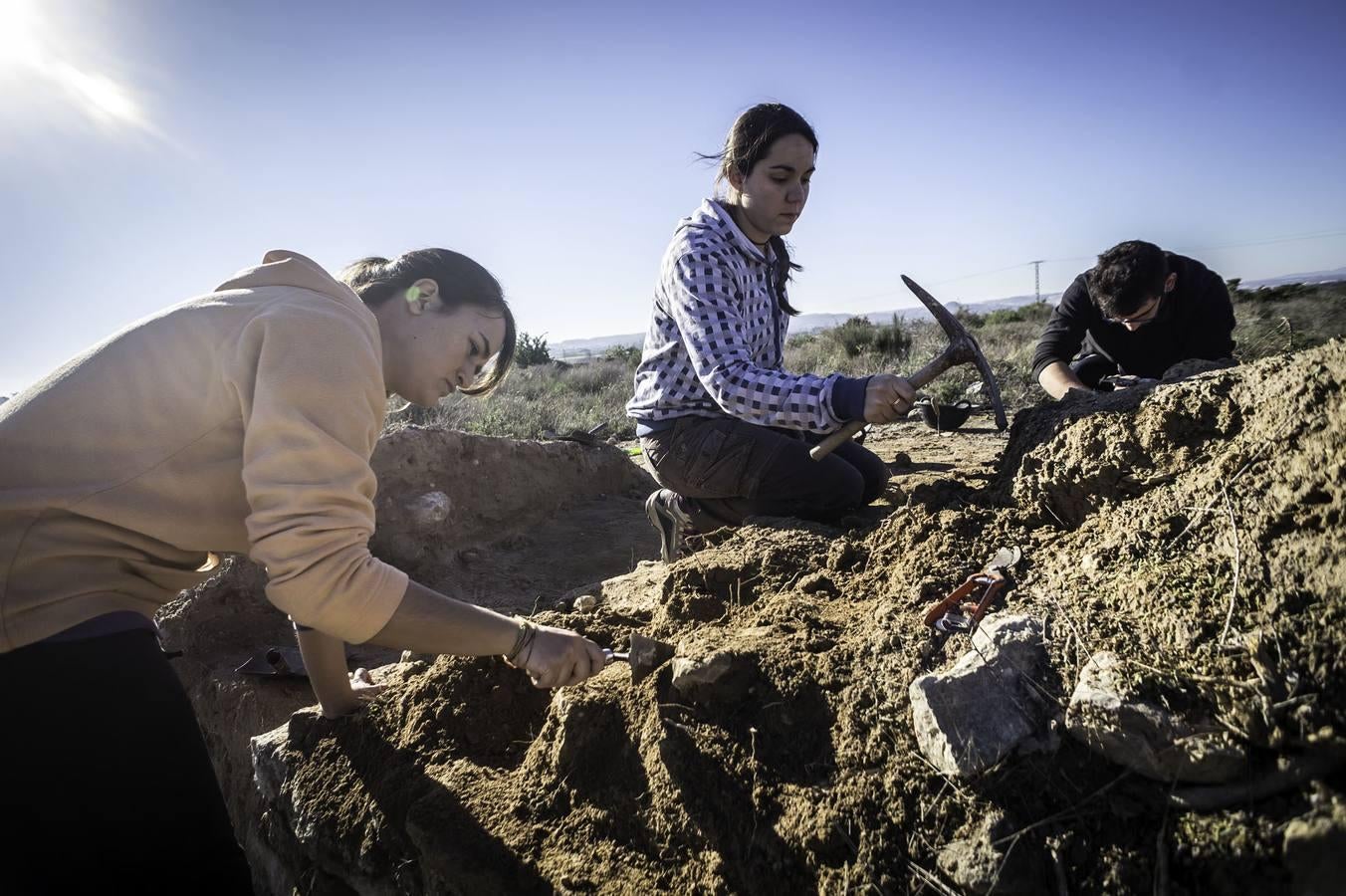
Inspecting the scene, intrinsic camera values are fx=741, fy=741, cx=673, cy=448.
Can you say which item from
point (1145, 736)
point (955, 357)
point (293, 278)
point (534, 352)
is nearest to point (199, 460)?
point (293, 278)

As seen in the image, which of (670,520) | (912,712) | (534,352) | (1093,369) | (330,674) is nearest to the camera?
(912,712)

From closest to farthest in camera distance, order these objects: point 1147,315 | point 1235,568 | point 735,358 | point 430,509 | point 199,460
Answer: point 1235,568 → point 199,460 → point 735,358 → point 1147,315 → point 430,509

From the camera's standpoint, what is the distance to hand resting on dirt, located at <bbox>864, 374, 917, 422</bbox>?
231 cm

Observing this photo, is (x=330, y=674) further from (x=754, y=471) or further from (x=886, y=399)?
(x=886, y=399)

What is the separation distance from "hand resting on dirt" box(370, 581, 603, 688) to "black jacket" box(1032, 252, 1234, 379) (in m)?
3.16

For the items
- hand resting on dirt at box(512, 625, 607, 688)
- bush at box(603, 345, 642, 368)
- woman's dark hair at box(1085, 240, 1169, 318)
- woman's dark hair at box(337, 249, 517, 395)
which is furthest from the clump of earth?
bush at box(603, 345, 642, 368)

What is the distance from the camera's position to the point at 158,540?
162 centimetres

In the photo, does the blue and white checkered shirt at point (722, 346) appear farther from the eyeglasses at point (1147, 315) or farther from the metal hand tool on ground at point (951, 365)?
the eyeglasses at point (1147, 315)

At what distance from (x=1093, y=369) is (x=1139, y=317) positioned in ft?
2.06

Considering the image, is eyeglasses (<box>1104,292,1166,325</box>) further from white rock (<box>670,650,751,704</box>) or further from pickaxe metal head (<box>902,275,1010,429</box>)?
white rock (<box>670,650,751,704</box>)

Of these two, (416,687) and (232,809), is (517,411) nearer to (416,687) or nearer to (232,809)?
(232,809)

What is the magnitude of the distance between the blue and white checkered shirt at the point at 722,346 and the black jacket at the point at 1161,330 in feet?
5.85

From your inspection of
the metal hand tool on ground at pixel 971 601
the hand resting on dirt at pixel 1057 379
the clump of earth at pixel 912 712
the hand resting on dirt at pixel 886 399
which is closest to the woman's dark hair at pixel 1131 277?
the hand resting on dirt at pixel 1057 379

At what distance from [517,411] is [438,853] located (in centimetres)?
870
